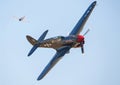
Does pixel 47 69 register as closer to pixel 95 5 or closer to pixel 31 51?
pixel 31 51

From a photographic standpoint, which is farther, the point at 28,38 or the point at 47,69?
the point at 28,38

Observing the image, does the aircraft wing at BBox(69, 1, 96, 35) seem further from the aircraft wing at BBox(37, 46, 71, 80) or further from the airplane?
the aircraft wing at BBox(37, 46, 71, 80)

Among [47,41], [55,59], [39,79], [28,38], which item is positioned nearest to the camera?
[39,79]

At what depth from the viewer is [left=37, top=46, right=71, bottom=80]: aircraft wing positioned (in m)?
54.0

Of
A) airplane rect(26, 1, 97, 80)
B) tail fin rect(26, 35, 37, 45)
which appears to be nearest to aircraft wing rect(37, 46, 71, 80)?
airplane rect(26, 1, 97, 80)

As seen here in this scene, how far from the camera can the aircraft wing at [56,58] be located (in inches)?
2126

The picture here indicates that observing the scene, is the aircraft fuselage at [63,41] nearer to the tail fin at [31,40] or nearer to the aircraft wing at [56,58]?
the aircraft wing at [56,58]

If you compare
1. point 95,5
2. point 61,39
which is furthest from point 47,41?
point 95,5

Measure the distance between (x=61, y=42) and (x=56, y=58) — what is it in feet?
10.3

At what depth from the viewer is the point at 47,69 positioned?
180ft

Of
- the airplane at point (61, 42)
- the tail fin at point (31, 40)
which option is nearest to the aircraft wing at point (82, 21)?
the airplane at point (61, 42)

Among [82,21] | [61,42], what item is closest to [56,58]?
[61,42]

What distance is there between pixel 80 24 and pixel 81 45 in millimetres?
7529

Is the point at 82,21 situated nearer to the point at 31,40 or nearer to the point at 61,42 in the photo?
the point at 61,42
